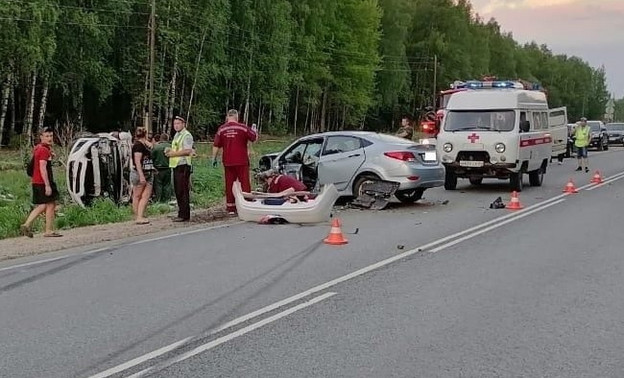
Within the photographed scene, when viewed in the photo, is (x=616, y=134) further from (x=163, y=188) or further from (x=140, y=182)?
(x=140, y=182)

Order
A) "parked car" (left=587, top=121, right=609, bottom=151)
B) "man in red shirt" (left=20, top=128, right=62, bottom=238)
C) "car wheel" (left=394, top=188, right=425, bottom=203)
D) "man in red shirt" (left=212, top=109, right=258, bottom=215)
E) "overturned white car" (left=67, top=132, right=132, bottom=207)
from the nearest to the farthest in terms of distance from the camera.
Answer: "man in red shirt" (left=20, top=128, right=62, bottom=238) → "man in red shirt" (left=212, top=109, right=258, bottom=215) → "overturned white car" (left=67, top=132, right=132, bottom=207) → "car wheel" (left=394, top=188, right=425, bottom=203) → "parked car" (left=587, top=121, right=609, bottom=151)

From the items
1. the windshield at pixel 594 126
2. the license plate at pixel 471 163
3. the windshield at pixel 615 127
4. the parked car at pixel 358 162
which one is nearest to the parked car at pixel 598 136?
the windshield at pixel 594 126

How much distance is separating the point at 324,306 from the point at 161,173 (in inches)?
395

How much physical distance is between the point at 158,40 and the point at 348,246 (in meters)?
36.5

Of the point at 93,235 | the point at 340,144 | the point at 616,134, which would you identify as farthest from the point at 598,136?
the point at 93,235

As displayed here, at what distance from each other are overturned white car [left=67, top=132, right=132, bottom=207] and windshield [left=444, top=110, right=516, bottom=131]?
26.0 feet

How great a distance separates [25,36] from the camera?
33469 mm

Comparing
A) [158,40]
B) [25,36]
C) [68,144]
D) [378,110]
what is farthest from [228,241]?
[378,110]

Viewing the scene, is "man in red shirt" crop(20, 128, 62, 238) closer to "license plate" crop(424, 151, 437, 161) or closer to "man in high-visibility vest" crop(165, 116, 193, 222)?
"man in high-visibility vest" crop(165, 116, 193, 222)

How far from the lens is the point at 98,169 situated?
1566 centimetres

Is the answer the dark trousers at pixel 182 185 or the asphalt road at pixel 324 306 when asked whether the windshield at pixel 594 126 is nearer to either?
the asphalt road at pixel 324 306

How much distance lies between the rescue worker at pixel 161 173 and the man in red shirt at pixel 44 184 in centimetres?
366

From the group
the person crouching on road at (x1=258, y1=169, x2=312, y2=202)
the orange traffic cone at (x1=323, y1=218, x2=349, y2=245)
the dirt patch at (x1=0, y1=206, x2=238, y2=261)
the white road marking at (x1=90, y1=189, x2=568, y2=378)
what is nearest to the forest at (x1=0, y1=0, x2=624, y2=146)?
the dirt patch at (x1=0, y1=206, x2=238, y2=261)

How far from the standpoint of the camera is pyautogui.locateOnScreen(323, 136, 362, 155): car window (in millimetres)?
15539
